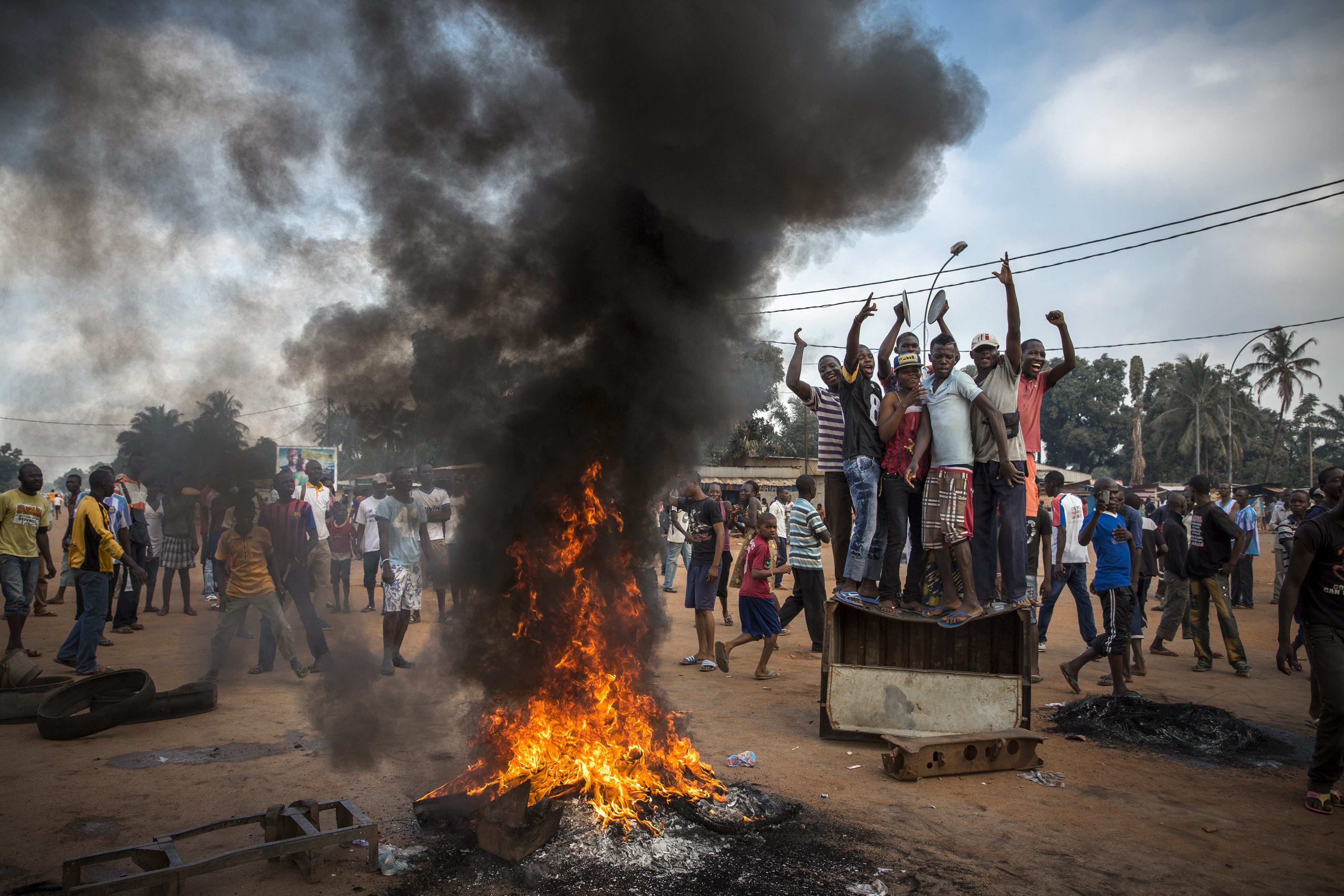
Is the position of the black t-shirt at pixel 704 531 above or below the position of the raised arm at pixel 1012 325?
below

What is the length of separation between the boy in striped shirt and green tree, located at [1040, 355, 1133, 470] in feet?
199

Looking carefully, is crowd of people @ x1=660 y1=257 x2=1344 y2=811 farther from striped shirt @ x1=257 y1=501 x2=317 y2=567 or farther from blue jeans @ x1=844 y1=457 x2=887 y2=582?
striped shirt @ x1=257 y1=501 x2=317 y2=567

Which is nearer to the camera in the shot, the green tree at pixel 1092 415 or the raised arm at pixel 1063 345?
the raised arm at pixel 1063 345

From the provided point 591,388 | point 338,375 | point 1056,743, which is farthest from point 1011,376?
point 338,375

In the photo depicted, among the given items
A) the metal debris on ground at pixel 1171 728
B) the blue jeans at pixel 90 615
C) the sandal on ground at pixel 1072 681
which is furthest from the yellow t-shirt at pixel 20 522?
the sandal on ground at pixel 1072 681

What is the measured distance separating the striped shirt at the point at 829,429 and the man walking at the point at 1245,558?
961 centimetres

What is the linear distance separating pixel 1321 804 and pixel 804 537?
16.0 ft

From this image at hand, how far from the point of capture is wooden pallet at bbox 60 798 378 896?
10.9ft

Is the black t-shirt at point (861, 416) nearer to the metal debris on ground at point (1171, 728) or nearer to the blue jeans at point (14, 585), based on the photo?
the metal debris on ground at point (1171, 728)

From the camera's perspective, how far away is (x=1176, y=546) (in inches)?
375

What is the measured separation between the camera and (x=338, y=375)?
5.70 meters

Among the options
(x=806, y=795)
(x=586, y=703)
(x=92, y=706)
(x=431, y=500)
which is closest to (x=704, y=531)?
(x=431, y=500)

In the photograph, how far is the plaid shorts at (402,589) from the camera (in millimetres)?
8148

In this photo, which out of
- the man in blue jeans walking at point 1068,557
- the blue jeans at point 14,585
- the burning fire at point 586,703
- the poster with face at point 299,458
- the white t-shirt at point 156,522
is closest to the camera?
the burning fire at point 586,703
